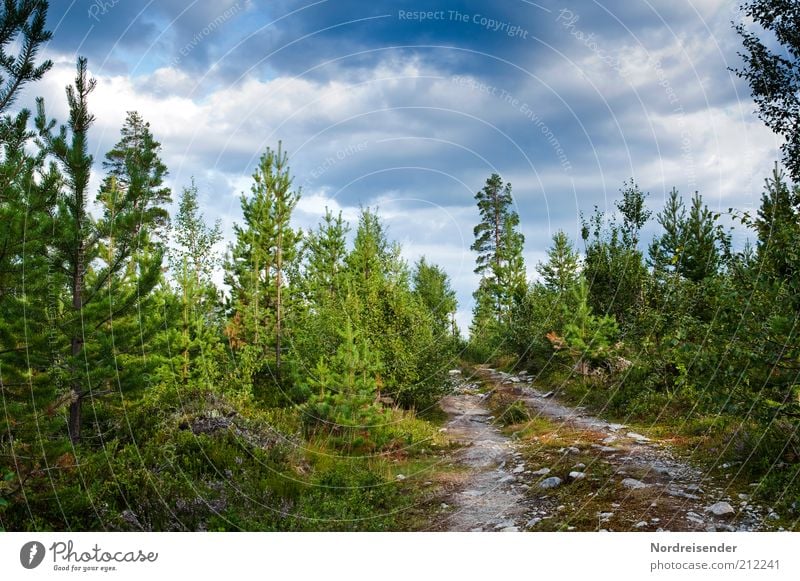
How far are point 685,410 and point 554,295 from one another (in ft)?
45.9

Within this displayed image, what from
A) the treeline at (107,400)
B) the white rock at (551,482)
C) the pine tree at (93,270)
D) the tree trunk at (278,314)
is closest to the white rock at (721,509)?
the white rock at (551,482)

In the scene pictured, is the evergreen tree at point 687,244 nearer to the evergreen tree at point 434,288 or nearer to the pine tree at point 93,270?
the pine tree at point 93,270

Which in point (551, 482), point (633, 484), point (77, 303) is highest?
point (77, 303)

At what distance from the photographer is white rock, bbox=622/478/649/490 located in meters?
6.11

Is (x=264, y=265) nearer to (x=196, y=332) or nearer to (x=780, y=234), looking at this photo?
(x=196, y=332)

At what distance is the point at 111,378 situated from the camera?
7246mm

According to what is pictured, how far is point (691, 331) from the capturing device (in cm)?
720

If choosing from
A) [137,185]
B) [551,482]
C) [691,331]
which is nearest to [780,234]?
[691,331]

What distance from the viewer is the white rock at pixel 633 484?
611 centimetres

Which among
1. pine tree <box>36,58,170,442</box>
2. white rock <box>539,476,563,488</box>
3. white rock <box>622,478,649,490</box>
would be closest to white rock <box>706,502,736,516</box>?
white rock <box>622,478,649,490</box>

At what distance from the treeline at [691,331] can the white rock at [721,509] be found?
0.70 m

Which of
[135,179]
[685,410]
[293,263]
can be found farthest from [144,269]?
[293,263]

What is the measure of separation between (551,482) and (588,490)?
0.65m
